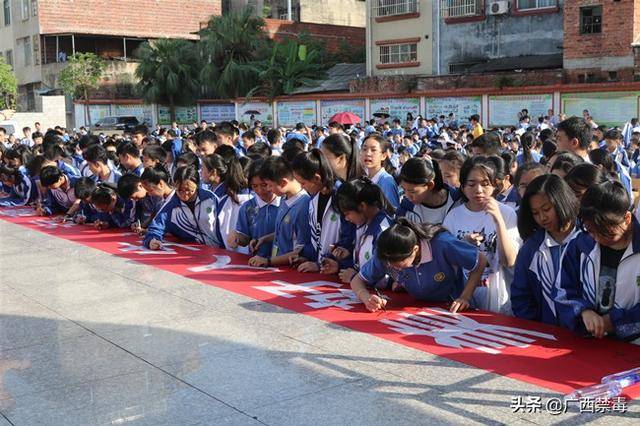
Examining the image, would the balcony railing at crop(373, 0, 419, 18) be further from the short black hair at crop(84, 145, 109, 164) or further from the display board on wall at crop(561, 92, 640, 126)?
the short black hair at crop(84, 145, 109, 164)

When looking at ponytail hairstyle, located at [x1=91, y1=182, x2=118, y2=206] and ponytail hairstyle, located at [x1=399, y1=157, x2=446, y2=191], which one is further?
ponytail hairstyle, located at [x1=91, y1=182, x2=118, y2=206]

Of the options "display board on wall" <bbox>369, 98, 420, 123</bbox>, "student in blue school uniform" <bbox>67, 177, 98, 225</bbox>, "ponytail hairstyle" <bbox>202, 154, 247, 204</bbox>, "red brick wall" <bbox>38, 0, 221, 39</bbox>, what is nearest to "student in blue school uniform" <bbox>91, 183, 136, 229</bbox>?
"student in blue school uniform" <bbox>67, 177, 98, 225</bbox>

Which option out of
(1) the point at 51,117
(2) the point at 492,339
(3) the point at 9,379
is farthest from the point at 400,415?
(1) the point at 51,117

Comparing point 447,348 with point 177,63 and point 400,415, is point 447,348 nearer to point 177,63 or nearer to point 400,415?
point 400,415

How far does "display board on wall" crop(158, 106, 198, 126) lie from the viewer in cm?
3403

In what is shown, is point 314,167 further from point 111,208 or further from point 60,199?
point 60,199

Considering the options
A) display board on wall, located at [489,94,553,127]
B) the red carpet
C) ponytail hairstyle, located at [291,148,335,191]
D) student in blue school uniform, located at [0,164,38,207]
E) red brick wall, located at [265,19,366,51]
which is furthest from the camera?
red brick wall, located at [265,19,366,51]

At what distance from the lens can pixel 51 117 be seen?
30000 mm

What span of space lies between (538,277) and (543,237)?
22 centimetres

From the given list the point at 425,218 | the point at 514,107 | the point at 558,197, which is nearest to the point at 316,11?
the point at 514,107

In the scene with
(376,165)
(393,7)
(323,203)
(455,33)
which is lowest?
(323,203)

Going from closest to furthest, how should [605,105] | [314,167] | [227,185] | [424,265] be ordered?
1. [424,265]
2. [314,167]
3. [227,185]
4. [605,105]

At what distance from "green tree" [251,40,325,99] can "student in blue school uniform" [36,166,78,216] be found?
19.6m

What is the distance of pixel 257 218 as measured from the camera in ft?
20.8
